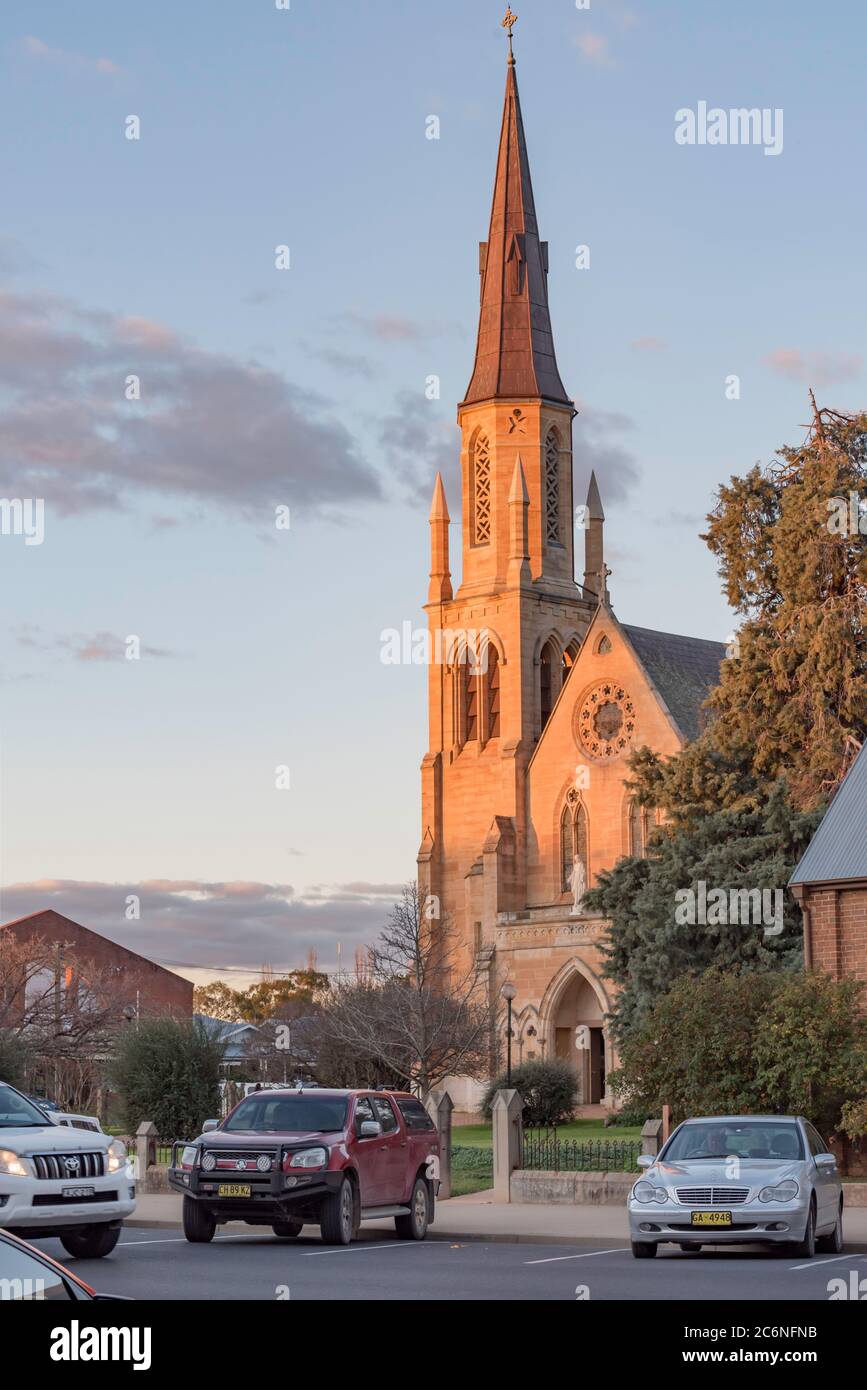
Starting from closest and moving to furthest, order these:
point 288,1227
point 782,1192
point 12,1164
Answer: point 12,1164 → point 782,1192 → point 288,1227

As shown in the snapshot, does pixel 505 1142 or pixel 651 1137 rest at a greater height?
pixel 651 1137

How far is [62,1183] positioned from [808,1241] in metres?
6.77

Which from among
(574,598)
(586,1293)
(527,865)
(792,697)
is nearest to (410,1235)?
(586,1293)

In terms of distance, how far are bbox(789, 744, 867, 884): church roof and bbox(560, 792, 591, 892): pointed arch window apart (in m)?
28.5

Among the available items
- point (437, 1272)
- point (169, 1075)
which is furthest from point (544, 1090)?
point (437, 1272)

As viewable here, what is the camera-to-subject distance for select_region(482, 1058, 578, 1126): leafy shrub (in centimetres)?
4284

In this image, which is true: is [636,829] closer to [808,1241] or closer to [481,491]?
[481,491]

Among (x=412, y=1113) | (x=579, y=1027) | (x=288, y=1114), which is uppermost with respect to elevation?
(x=579, y=1027)

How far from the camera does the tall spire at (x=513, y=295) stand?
2756 inches

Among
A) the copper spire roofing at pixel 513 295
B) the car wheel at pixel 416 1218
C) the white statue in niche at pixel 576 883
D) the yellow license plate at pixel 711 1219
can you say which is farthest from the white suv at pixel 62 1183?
the copper spire roofing at pixel 513 295

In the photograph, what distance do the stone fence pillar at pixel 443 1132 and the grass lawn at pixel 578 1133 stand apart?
892 centimetres

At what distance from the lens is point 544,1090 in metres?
43.4

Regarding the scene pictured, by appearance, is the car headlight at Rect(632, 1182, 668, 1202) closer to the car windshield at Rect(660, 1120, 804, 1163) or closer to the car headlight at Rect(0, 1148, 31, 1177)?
the car windshield at Rect(660, 1120, 804, 1163)
